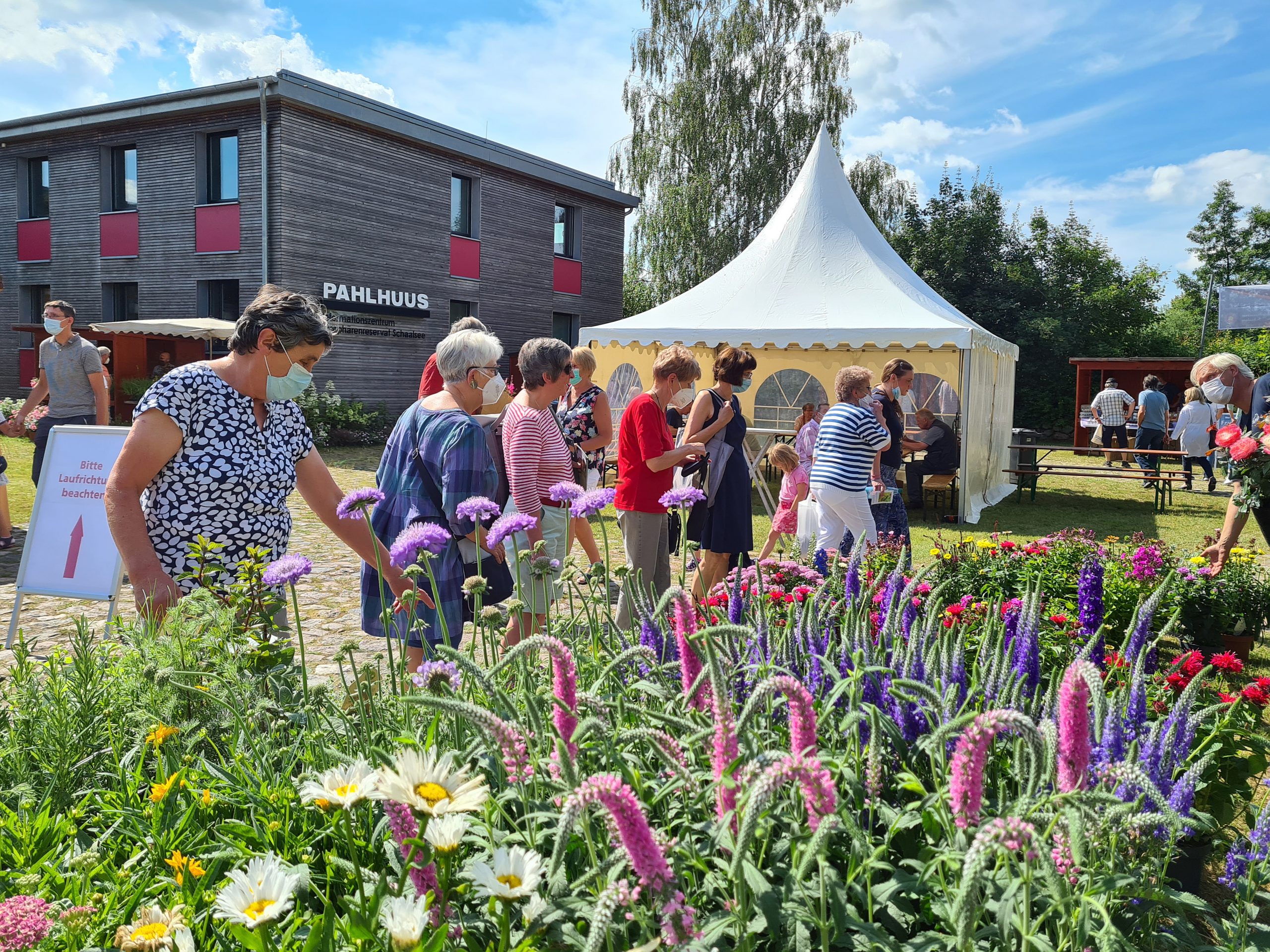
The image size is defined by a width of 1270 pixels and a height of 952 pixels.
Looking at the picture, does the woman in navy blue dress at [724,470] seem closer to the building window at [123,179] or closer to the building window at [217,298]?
the building window at [217,298]

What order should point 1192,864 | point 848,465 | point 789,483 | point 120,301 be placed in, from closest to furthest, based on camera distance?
point 1192,864 → point 848,465 → point 789,483 → point 120,301

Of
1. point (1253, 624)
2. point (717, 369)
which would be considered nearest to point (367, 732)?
point (717, 369)

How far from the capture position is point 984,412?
533 inches

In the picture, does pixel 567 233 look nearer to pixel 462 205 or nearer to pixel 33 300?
pixel 462 205

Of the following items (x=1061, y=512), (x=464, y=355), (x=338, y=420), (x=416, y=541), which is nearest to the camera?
(x=416, y=541)

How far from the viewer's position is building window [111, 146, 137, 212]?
882 inches

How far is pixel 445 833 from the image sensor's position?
1.05 meters

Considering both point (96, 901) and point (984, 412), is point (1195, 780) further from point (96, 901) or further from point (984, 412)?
point (984, 412)

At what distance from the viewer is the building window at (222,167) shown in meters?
21.0

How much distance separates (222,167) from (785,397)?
1503 cm

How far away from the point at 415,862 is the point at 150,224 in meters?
24.5

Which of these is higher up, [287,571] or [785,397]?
[785,397]

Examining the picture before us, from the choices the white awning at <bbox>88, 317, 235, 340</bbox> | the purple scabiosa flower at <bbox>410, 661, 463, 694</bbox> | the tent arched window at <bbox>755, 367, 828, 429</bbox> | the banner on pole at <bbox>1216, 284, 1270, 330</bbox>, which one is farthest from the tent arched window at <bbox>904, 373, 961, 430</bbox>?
the white awning at <bbox>88, 317, 235, 340</bbox>

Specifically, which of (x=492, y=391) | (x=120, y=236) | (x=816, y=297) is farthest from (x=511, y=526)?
(x=120, y=236)
